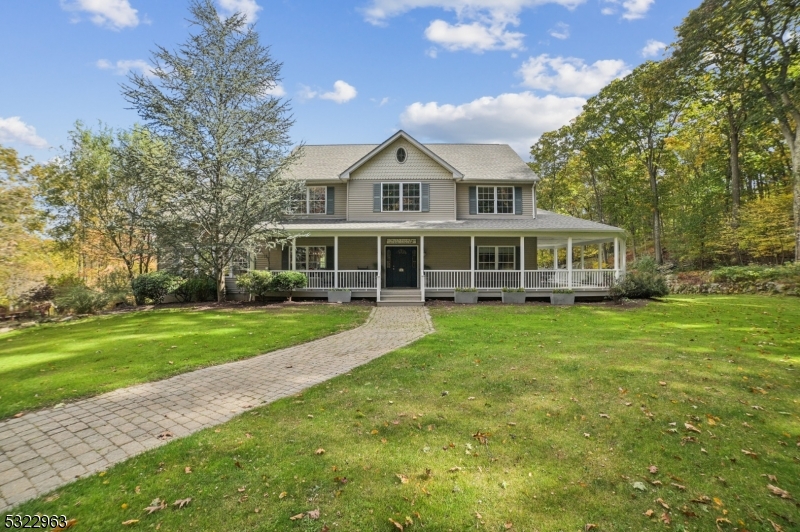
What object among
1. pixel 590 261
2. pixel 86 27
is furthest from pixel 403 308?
pixel 590 261

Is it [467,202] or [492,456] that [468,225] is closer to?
[467,202]

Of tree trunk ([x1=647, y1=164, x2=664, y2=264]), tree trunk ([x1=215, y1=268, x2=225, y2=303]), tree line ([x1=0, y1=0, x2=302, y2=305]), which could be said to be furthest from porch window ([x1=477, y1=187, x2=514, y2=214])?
tree trunk ([x1=647, y1=164, x2=664, y2=264])

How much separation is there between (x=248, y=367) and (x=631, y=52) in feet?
104

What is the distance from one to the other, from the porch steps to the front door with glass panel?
5.99 feet

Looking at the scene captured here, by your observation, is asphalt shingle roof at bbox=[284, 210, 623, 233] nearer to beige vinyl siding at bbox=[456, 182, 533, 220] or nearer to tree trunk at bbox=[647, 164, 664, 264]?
beige vinyl siding at bbox=[456, 182, 533, 220]

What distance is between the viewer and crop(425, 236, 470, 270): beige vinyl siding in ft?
62.0

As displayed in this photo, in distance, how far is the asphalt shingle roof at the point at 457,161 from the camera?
19.3 metres

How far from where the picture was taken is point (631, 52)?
25.3 meters

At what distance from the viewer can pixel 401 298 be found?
53.9 feet

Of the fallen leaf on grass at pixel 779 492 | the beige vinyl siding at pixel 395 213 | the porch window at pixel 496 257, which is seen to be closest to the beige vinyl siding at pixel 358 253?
the beige vinyl siding at pixel 395 213

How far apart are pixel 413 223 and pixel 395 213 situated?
4.75 feet

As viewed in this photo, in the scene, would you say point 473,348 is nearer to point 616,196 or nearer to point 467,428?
point 467,428

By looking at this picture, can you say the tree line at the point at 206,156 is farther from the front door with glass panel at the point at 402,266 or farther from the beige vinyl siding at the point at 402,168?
the front door with glass panel at the point at 402,266

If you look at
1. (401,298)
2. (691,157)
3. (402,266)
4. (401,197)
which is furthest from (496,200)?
(691,157)
